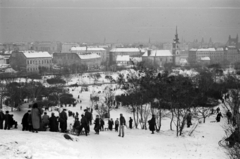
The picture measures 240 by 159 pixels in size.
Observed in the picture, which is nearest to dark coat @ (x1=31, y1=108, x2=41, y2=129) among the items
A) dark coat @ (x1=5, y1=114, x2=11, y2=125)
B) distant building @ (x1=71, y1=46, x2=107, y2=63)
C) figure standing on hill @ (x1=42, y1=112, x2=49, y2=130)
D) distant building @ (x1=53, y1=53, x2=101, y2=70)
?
figure standing on hill @ (x1=42, y1=112, x2=49, y2=130)

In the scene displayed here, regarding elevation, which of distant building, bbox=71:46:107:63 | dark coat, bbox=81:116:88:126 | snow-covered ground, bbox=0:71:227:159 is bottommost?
snow-covered ground, bbox=0:71:227:159

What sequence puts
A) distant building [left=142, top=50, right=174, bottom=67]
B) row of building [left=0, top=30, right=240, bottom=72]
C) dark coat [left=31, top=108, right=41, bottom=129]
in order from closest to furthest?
1. dark coat [left=31, top=108, right=41, bottom=129]
2. row of building [left=0, top=30, right=240, bottom=72]
3. distant building [left=142, top=50, right=174, bottom=67]

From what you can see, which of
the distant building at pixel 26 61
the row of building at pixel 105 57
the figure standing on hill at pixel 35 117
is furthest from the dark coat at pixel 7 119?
the distant building at pixel 26 61

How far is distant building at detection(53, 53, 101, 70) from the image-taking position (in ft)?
208

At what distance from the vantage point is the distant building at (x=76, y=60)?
63.5m

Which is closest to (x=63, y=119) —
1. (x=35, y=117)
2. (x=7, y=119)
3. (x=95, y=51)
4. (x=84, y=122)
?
(x=84, y=122)

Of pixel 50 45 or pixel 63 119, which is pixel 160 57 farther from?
pixel 63 119

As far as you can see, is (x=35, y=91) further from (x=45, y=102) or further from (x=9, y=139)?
(x=9, y=139)

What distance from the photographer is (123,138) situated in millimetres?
9406

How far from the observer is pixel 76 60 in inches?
2504

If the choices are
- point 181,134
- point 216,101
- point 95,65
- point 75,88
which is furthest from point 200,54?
point 181,134

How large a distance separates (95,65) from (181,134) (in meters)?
56.8

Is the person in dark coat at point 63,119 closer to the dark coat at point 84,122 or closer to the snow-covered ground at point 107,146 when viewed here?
the dark coat at point 84,122

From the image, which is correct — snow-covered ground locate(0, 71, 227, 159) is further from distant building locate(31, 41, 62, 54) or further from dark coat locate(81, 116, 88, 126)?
distant building locate(31, 41, 62, 54)
